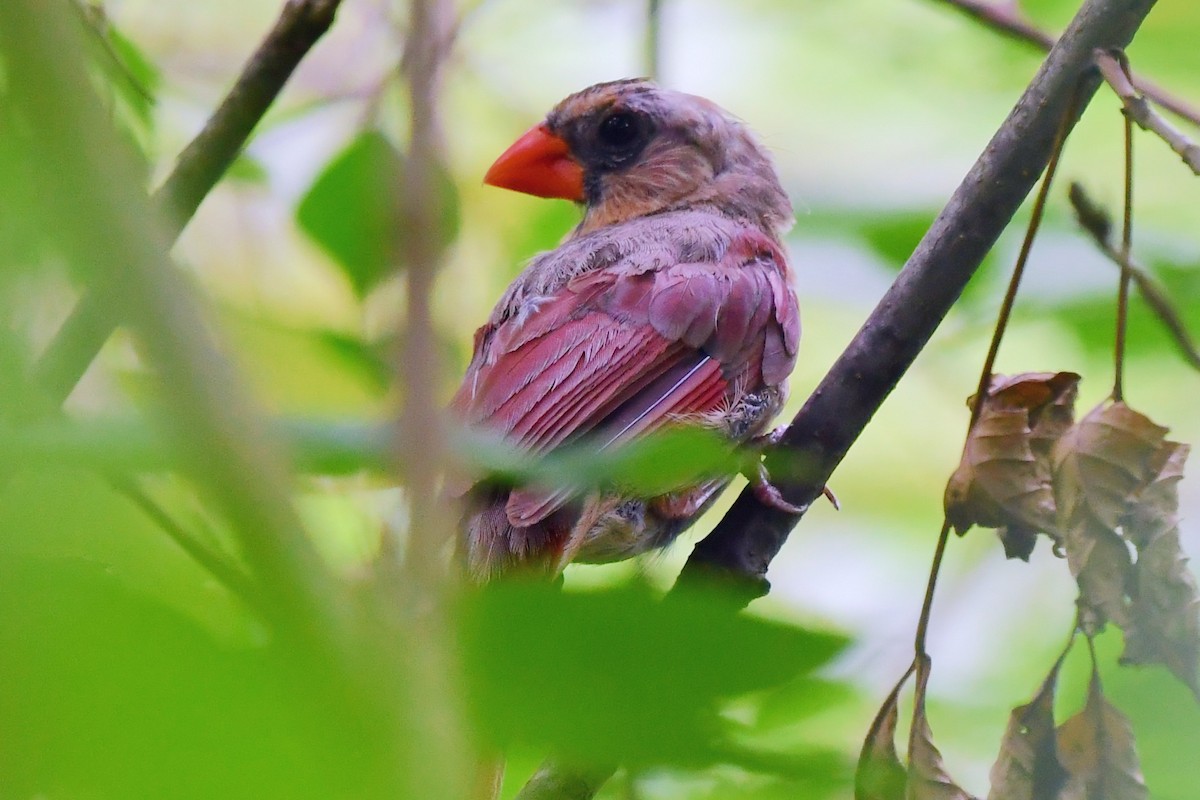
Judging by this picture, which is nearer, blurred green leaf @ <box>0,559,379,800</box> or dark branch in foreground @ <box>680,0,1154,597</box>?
blurred green leaf @ <box>0,559,379,800</box>

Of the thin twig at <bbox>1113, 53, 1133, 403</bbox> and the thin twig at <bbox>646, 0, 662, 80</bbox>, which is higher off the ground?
the thin twig at <bbox>1113, 53, 1133, 403</bbox>

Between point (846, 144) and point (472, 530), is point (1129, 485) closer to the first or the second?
point (472, 530)

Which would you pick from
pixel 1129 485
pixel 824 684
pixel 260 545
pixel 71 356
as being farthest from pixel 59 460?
pixel 1129 485

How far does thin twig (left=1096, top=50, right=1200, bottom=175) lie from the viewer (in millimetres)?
1514

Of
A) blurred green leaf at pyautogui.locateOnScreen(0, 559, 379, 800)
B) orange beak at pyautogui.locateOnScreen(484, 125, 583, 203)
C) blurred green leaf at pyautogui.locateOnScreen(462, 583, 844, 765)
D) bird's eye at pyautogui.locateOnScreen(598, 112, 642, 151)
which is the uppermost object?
blurred green leaf at pyautogui.locateOnScreen(0, 559, 379, 800)

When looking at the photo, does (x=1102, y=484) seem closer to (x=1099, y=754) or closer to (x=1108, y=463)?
(x=1108, y=463)

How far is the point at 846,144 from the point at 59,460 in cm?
510

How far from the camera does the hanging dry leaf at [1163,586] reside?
175cm

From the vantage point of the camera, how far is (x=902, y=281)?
210cm

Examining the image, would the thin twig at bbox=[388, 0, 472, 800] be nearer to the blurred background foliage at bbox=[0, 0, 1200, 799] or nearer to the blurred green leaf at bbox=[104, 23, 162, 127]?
the blurred background foliage at bbox=[0, 0, 1200, 799]

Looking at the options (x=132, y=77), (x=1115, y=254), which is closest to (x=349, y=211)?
(x=132, y=77)

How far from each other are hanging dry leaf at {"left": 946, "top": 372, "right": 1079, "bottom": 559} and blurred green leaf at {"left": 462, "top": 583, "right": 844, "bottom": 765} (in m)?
1.35

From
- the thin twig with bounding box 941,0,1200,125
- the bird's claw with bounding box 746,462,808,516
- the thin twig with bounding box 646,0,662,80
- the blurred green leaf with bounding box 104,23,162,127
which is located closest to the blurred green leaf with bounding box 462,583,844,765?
the blurred green leaf with bounding box 104,23,162,127

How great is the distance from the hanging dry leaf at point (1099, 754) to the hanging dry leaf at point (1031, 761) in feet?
0.05
